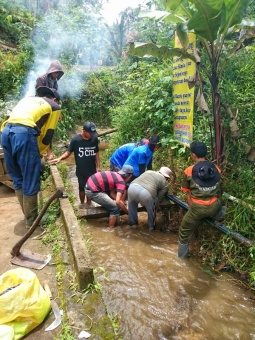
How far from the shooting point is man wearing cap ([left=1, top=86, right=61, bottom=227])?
377cm

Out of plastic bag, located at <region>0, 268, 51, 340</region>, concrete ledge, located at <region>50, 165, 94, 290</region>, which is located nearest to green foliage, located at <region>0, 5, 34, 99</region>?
concrete ledge, located at <region>50, 165, 94, 290</region>

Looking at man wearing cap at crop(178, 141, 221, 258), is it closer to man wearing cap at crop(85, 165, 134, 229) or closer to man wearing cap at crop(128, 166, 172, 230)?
man wearing cap at crop(128, 166, 172, 230)

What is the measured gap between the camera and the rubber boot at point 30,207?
395cm

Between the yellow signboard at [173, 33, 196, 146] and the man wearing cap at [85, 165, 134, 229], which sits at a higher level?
the yellow signboard at [173, 33, 196, 146]

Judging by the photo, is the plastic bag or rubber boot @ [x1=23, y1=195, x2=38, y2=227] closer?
the plastic bag

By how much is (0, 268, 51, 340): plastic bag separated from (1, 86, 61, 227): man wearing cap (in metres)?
1.63

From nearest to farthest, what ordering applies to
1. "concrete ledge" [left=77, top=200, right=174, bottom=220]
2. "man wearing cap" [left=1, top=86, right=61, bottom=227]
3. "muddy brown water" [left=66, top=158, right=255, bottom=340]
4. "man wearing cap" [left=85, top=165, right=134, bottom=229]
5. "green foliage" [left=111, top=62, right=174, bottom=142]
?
"muddy brown water" [left=66, top=158, right=255, bottom=340] < "man wearing cap" [left=1, top=86, right=61, bottom=227] < "man wearing cap" [left=85, top=165, right=134, bottom=229] < "concrete ledge" [left=77, top=200, right=174, bottom=220] < "green foliage" [left=111, top=62, right=174, bottom=142]

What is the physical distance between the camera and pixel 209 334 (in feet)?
9.51

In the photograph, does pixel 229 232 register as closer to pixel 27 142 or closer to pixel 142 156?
pixel 142 156

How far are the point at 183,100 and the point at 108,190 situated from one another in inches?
95.4

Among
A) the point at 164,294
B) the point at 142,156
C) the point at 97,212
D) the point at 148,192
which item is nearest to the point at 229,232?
the point at 164,294

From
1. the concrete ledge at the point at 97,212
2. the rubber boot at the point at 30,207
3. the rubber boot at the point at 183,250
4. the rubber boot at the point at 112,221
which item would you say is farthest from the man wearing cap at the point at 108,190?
the rubber boot at the point at 183,250

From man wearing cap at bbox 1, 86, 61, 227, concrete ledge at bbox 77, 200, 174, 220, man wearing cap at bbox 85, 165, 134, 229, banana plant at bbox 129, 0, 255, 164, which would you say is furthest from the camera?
concrete ledge at bbox 77, 200, 174, 220

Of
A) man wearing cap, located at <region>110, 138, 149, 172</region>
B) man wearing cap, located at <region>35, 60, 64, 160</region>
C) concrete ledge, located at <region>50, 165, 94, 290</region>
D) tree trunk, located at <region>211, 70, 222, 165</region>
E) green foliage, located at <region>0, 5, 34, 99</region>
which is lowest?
concrete ledge, located at <region>50, 165, 94, 290</region>
